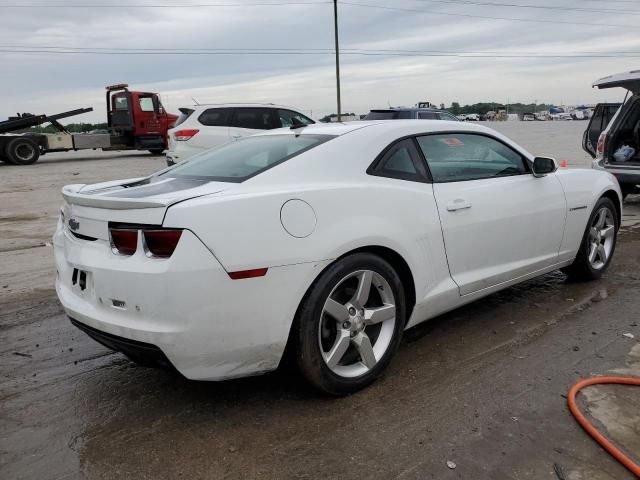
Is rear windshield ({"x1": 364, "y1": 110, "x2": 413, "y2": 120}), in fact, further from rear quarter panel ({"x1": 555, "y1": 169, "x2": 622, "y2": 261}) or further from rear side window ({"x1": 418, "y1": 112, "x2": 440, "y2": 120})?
rear quarter panel ({"x1": 555, "y1": 169, "x2": 622, "y2": 261})

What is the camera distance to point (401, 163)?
Result: 11.2 feet

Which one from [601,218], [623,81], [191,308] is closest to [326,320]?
[191,308]

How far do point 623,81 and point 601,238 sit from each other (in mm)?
4003

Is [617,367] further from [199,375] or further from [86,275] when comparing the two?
[86,275]

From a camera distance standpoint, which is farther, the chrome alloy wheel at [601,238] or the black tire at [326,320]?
the chrome alloy wheel at [601,238]

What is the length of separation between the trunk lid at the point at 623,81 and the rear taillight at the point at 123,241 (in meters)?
7.59

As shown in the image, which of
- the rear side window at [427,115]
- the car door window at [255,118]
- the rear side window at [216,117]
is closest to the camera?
the rear side window at [216,117]

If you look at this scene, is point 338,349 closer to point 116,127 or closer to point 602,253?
point 602,253

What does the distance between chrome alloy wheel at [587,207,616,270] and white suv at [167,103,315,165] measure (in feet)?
26.2

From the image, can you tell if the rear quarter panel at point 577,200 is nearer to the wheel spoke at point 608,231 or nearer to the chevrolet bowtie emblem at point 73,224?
the wheel spoke at point 608,231

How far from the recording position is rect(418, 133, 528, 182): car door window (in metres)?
3.63

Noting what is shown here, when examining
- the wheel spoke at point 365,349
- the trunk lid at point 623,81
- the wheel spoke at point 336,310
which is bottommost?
the wheel spoke at point 365,349

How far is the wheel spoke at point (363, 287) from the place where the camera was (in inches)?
118

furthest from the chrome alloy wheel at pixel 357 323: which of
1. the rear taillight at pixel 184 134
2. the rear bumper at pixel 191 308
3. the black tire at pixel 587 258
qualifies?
the rear taillight at pixel 184 134
